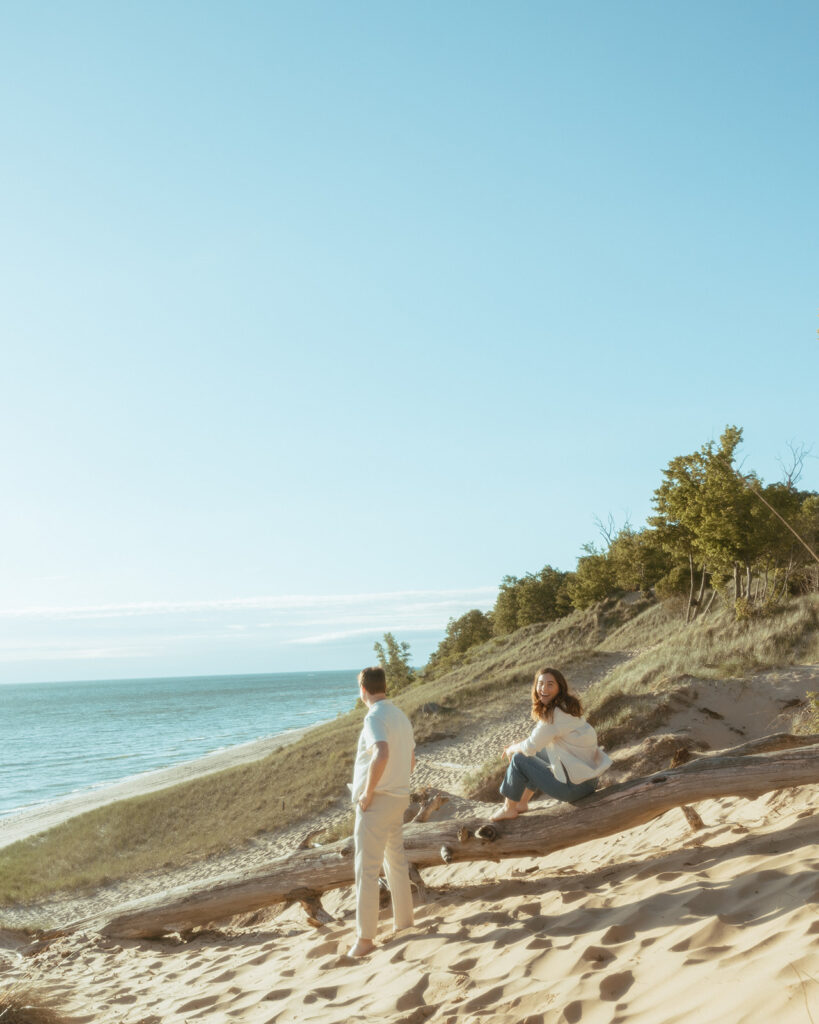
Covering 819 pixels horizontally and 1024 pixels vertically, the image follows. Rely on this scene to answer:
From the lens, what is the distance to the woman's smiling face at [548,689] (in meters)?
6.84

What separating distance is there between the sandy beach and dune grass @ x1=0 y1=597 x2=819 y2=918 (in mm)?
7441

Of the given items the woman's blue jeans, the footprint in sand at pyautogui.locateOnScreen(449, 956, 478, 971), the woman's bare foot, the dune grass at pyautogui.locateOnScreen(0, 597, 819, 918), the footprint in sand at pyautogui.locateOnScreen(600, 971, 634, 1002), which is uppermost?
the woman's blue jeans

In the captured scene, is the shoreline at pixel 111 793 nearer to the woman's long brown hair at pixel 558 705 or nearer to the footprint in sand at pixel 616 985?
the woman's long brown hair at pixel 558 705

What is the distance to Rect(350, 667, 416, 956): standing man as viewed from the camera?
19.8ft

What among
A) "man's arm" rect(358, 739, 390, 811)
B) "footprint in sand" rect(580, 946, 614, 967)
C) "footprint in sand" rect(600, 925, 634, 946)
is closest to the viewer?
"footprint in sand" rect(580, 946, 614, 967)

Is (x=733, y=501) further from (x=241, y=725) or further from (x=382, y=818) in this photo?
(x=241, y=725)

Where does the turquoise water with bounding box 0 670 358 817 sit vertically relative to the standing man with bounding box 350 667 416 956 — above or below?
below

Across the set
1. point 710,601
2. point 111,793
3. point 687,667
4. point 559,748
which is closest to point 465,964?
point 559,748

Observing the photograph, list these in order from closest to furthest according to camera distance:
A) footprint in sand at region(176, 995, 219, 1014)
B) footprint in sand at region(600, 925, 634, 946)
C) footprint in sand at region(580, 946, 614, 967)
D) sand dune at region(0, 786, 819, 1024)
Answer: sand dune at region(0, 786, 819, 1024) → footprint in sand at region(580, 946, 614, 967) → footprint in sand at region(600, 925, 634, 946) → footprint in sand at region(176, 995, 219, 1014)

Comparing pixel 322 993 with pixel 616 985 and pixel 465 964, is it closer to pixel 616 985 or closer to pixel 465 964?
pixel 465 964

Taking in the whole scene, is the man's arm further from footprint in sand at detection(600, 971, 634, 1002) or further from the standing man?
footprint in sand at detection(600, 971, 634, 1002)

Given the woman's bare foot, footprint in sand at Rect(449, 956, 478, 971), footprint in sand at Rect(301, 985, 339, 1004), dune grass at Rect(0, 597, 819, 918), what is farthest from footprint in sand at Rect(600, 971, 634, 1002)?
dune grass at Rect(0, 597, 819, 918)

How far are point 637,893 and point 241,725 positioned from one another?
243ft

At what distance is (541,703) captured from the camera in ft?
22.6
